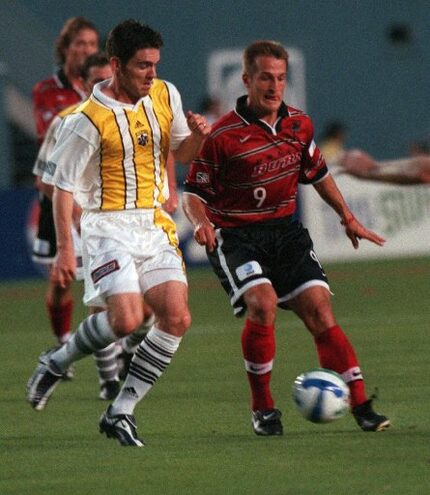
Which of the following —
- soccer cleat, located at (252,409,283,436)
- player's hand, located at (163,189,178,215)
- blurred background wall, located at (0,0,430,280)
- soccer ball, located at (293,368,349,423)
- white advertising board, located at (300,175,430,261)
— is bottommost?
white advertising board, located at (300,175,430,261)

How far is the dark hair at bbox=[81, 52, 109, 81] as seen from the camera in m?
9.46

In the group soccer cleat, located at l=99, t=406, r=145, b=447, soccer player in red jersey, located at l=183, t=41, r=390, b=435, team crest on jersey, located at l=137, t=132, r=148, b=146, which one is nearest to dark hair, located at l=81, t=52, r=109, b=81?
soccer player in red jersey, located at l=183, t=41, r=390, b=435

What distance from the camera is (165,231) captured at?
7.92m

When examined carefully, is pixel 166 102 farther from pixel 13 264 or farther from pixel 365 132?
pixel 365 132

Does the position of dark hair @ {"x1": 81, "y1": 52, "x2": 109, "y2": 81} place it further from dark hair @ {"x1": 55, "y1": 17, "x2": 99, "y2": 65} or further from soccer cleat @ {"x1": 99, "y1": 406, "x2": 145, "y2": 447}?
soccer cleat @ {"x1": 99, "y1": 406, "x2": 145, "y2": 447}

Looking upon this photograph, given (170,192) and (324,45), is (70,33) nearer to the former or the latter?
(170,192)

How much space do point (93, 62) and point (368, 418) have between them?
9.82 ft

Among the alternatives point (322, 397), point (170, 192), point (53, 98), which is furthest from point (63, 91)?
point (322, 397)

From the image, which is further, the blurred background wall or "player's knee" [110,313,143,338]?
the blurred background wall

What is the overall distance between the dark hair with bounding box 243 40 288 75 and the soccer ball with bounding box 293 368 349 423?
1.58 m

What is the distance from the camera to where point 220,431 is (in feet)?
26.0

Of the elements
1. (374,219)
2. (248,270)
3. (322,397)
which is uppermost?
(248,270)

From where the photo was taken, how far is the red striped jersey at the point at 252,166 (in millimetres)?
A: 8086

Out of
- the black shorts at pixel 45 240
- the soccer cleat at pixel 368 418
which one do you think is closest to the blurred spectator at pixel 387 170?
the soccer cleat at pixel 368 418
